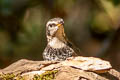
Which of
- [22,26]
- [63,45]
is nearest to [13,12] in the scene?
[22,26]

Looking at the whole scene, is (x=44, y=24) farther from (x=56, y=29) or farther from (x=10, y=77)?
(x=10, y=77)

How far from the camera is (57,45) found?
19.3ft

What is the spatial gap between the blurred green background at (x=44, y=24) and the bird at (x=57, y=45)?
4.01 meters

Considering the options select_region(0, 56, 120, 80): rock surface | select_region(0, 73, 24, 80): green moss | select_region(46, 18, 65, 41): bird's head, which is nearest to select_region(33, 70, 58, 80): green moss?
select_region(0, 56, 120, 80): rock surface

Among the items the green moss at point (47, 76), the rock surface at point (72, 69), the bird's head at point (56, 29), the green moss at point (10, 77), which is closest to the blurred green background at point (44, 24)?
the bird's head at point (56, 29)

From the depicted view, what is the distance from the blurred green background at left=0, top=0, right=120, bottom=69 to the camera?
10.3 metres

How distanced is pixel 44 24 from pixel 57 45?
4724 millimetres

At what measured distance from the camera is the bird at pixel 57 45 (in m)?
5.81

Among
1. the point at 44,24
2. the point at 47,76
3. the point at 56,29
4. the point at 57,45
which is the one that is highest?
the point at 44,24

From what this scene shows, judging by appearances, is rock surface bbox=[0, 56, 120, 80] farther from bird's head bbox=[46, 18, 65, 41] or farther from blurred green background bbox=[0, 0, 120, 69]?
blurred green background bbox=[0, 0, 120, 69]

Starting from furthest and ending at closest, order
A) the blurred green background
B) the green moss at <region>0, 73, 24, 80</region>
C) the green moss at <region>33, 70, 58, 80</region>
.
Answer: the blurred green background → the green moss at <region>0, 73, 24, 80</region> → the green moss at <region>33, 70, 58, 80</region>

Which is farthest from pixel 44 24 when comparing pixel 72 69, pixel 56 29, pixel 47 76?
pixel 47 76

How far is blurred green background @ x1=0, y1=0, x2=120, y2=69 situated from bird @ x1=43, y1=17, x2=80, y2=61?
13.1 feet

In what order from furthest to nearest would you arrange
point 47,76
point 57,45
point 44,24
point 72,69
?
point 44,24 < point 57,45 < point 72,69 < point 47,76
